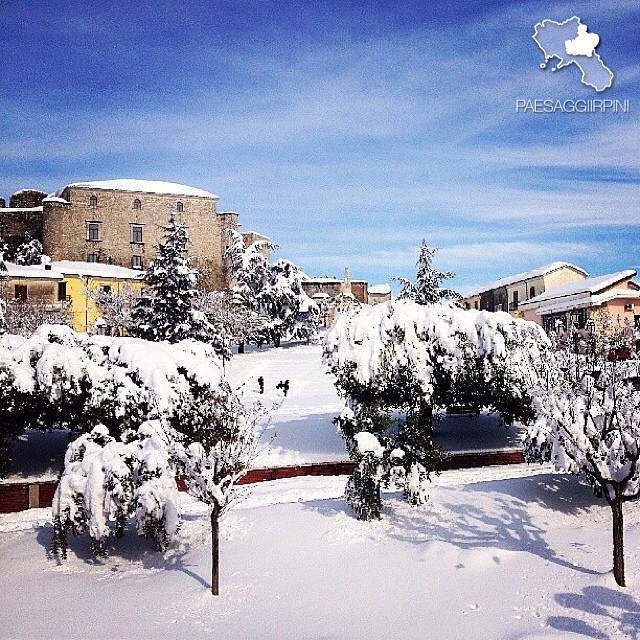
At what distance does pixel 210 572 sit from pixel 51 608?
2175 mm

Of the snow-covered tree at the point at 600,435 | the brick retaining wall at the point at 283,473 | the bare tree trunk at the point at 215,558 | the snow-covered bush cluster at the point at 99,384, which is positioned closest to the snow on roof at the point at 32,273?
the snow-covered bush cluster at the point at 99,384

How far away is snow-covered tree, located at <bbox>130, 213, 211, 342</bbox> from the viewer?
28453mm

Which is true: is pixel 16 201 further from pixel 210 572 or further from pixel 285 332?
pixel 210 572

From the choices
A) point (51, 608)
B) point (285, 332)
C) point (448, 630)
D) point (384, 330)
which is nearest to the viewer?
point (448, 630)

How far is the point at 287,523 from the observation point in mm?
10820

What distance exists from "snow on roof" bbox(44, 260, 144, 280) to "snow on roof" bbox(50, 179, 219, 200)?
8858mm

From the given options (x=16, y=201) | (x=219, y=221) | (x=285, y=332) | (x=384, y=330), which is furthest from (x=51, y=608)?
(x=16, y=201)

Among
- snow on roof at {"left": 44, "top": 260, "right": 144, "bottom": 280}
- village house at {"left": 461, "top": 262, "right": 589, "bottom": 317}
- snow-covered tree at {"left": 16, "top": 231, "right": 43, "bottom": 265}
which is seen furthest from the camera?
snow-covered tree at {"left": 16, "top": 231, "right": 43, "bottom": 265}

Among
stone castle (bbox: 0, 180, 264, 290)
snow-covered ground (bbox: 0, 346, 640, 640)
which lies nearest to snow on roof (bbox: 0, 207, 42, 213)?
stone castle (bbox: 0, 180, 264, 290)

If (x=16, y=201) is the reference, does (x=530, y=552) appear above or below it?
below

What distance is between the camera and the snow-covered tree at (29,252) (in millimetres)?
53812

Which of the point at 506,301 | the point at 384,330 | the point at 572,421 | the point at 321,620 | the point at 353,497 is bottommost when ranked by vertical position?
the point at 321,620

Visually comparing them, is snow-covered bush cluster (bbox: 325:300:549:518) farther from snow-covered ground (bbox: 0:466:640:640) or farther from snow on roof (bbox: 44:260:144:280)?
snow on roof (bbox: 44:260:144:280)

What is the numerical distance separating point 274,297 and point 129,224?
25.0 metres
